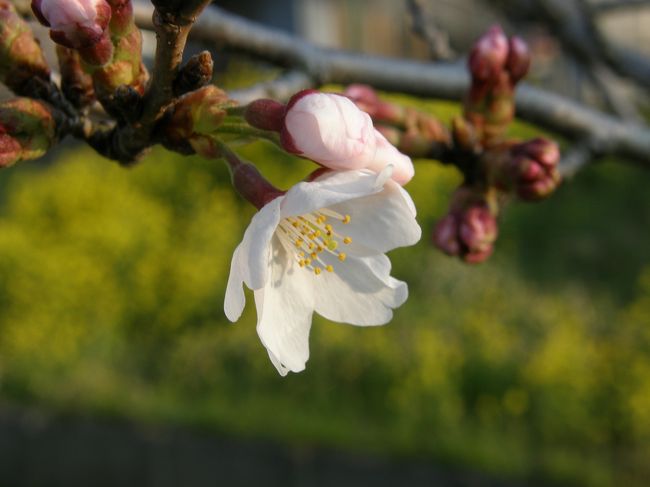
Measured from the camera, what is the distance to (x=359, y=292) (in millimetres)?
960

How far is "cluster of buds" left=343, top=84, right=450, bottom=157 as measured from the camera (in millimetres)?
1165

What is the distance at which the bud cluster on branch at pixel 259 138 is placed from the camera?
75 centimetres

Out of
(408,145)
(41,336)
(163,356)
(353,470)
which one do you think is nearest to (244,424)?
(353,470)

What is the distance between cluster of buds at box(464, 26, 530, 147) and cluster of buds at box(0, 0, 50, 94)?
595 millimetres

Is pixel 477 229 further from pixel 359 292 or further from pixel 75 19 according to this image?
pixel 75 19

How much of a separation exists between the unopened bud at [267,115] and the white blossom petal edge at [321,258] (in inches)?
2.2

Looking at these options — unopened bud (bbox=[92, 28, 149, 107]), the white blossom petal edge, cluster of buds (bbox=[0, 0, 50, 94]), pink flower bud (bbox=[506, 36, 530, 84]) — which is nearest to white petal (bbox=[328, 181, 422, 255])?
the white blossom petal edge

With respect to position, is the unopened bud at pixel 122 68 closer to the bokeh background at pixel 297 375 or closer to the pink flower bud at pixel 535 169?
the pink flower bud at pixel 535 169

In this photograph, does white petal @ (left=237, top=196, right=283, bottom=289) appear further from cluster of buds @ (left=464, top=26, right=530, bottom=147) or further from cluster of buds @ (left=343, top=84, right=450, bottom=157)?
cluster of buds @ (left=464, top=26, right=530, bottom=147)

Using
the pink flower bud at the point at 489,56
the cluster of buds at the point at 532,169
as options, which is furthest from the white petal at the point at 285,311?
the pink flower bud at the point at 489,56

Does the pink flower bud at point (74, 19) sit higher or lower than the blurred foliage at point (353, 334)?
higher

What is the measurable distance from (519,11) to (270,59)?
1.41 meters

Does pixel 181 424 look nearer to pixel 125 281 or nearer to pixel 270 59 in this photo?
pixel 125 281

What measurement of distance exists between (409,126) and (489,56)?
0.16 m
